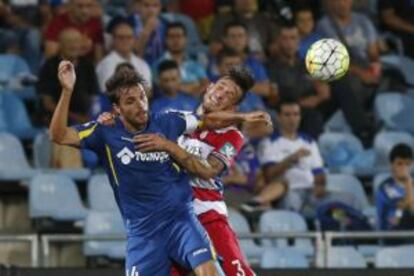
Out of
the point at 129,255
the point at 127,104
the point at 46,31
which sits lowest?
the point at 129,255

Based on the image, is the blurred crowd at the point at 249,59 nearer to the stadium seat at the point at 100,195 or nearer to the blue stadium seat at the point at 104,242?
the stadium seat at the point at 100,195

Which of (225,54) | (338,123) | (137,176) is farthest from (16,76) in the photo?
(137,176)

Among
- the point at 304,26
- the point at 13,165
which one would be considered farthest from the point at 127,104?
the point at 304,26

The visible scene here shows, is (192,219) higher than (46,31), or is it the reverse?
(46,31)

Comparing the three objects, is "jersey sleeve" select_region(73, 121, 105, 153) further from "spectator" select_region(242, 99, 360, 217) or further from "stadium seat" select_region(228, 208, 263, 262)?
"spectator" select_region(242, 99, 360, 217)

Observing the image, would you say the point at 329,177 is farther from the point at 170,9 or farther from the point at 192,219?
the point at 192,219

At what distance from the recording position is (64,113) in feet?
33.9

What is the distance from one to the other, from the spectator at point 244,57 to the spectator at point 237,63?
0.34 ft

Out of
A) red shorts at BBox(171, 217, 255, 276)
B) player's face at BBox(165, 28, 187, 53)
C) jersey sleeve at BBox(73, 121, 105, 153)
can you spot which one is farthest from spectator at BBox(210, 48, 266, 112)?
jersey sleeve at BBox(73, 121, 105, 153)

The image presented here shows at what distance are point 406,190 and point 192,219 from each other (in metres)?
4.37

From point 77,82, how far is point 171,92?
904 millimetres

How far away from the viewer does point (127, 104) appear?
34.7 feet

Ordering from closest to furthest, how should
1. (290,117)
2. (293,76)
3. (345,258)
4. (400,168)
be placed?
(345,258) < (400,168) < (290,117) < (293,76)

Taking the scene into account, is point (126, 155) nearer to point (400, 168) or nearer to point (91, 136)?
point (91, 136)
